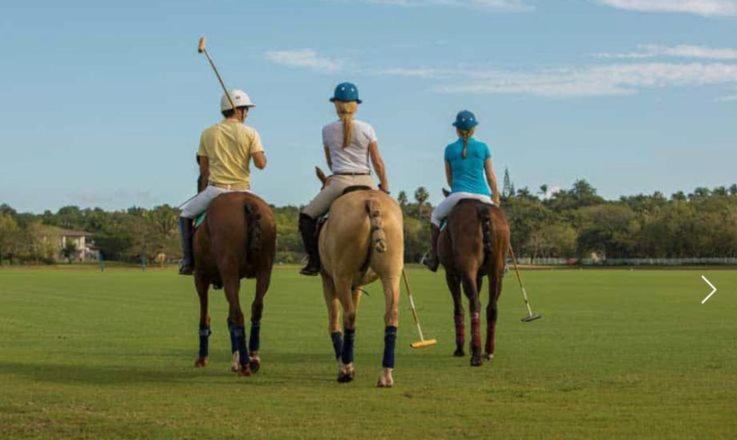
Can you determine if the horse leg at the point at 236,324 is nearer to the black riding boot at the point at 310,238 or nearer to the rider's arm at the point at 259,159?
the black riding boot at the point at 310,238

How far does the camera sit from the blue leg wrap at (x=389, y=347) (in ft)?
36.4

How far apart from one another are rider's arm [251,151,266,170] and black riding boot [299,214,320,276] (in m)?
1.06

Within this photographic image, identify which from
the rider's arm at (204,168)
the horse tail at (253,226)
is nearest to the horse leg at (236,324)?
the horse tail at (253,226)

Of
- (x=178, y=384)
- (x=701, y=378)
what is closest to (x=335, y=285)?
(x=178, y=384)

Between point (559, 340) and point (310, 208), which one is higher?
point (310, 208)

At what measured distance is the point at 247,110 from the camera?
526 inches

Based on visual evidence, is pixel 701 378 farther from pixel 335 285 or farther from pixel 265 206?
pixel 265 206

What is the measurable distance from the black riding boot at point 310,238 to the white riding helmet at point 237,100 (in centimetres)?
179

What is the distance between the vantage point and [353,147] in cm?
1221

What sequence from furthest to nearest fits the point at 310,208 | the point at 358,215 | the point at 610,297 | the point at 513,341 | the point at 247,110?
the point at 610,297, the point at 513,341, the point at 247,110, the point at 310,208, the point at 358,215

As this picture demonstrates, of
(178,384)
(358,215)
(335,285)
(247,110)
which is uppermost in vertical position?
(247,110)

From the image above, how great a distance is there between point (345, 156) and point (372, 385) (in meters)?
2.69

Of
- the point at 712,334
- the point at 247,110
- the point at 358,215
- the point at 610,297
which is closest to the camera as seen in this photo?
the point at 358,215

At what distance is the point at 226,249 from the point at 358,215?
6.01 feet
